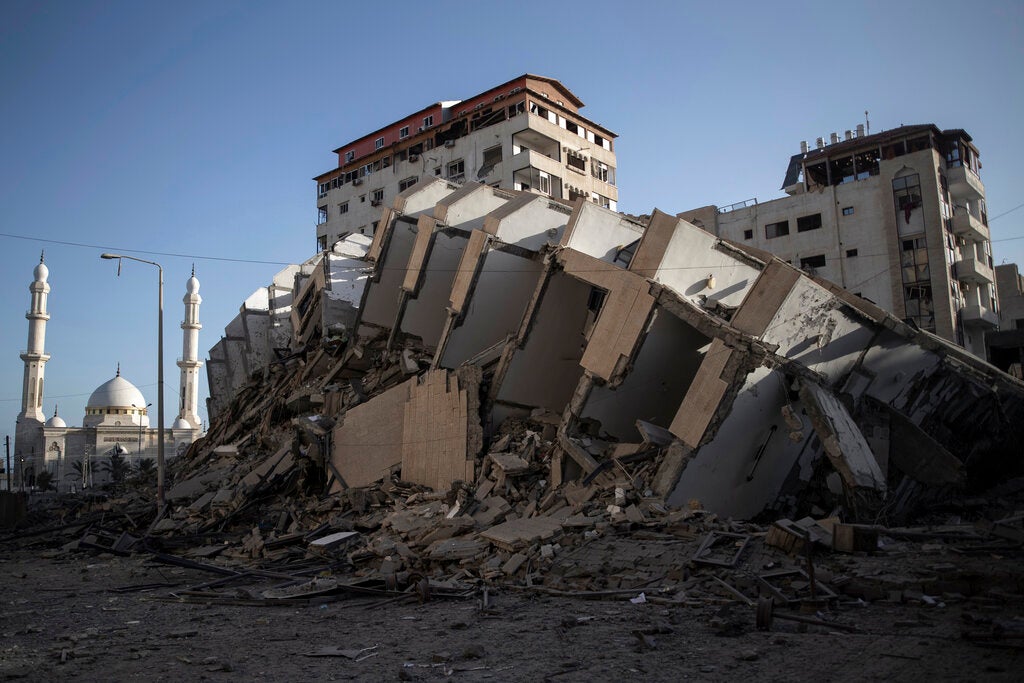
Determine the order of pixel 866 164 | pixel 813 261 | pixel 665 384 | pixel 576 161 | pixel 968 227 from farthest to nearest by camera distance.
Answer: pixel 576 161 → pixel 866 164 → pixel 813 261 → pixel 968 227 → pixel 665 384

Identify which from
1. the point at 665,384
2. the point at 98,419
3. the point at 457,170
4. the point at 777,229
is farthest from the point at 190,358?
the point at 665,384

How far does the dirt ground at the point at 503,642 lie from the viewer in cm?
518

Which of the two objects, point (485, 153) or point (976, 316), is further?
point (485, 153)

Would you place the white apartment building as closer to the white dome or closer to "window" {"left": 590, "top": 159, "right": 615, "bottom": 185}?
"window" {"left": 590, "top": 159, "right": 615, "bottom": 185}

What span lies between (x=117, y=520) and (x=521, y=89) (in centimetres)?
3090

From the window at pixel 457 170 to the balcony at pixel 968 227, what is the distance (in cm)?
2406

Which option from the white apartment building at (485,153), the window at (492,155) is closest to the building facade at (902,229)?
the white apartment building at (485,153)

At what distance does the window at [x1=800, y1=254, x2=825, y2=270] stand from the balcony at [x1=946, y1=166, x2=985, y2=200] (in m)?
6.19

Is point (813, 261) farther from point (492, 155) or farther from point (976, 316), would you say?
point (492, 155)

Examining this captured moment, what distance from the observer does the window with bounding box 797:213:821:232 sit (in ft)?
108

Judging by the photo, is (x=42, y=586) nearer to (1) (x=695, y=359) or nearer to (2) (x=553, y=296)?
(2) (x=553, y=296)

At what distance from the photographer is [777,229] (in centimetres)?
3397

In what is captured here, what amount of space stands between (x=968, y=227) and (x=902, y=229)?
322 centimetres

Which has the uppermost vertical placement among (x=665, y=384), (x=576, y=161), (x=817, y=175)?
(x=576, y=161)
